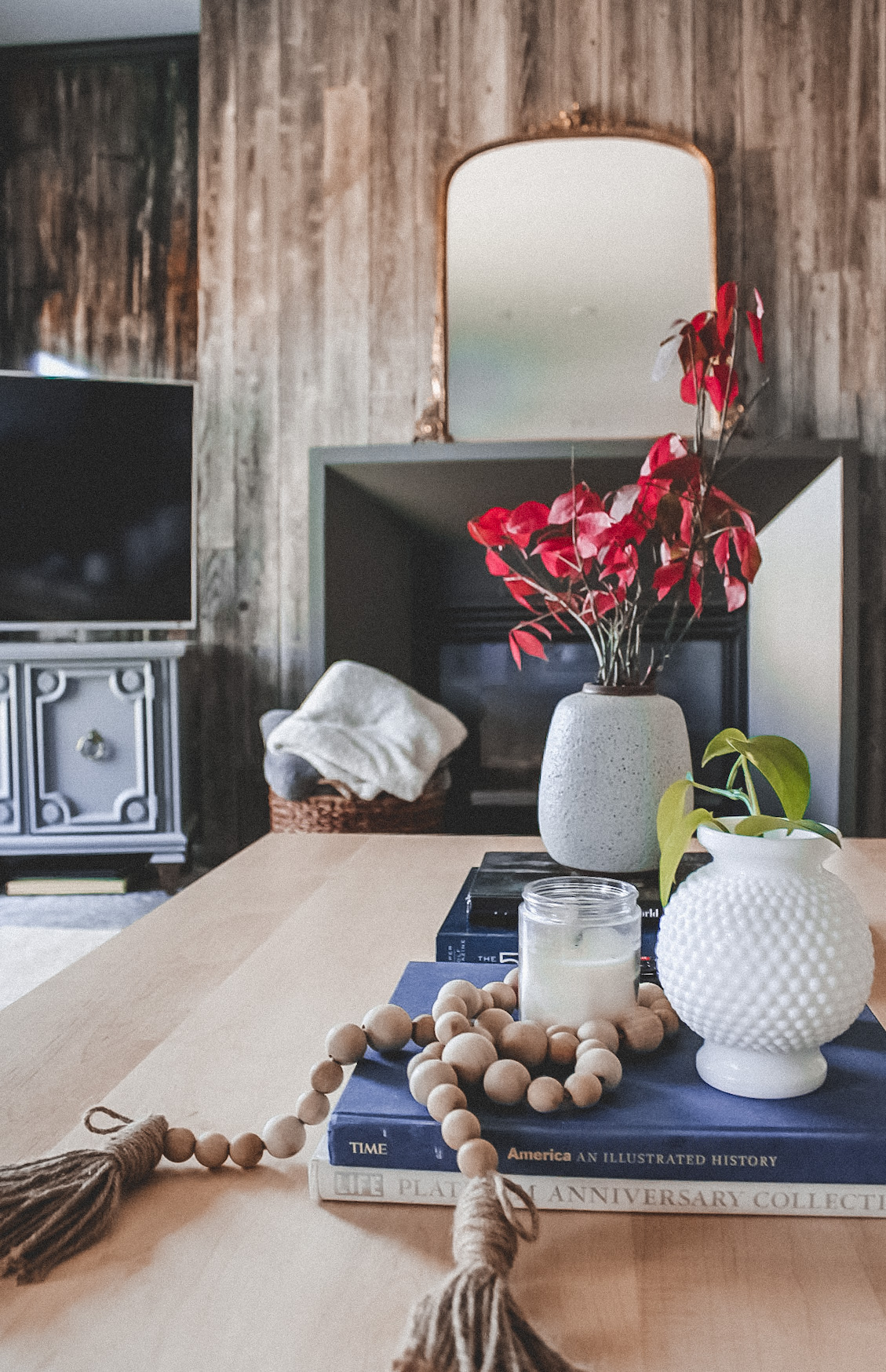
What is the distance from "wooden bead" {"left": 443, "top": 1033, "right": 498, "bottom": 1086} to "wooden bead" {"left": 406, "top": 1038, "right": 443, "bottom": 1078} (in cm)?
1

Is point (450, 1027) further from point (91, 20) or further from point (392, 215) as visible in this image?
point (91, 20)

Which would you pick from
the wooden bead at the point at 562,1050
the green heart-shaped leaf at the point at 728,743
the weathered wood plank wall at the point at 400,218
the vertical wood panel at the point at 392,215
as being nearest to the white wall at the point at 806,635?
the weathered wood plank wall at the point at 400,218

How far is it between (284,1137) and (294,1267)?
85 millimetres

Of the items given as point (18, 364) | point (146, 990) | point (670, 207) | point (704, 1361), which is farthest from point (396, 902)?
point (18, 364)

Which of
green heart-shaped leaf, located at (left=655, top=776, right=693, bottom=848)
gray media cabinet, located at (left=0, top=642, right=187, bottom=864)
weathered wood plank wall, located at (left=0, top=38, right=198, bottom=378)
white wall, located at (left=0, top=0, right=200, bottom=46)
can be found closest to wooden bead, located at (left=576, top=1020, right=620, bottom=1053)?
green heart-shaped leaf, located at (left=655, top=776, right=693, bottom=848)

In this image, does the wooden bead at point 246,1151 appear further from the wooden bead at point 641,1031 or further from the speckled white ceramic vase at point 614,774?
the speckled white ceramic vase at point 614,774

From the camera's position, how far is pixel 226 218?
2877mm

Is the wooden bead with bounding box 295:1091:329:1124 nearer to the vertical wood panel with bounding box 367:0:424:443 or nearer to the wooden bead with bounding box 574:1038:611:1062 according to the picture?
the wooden bead with bounding box 574:1038:611:1062

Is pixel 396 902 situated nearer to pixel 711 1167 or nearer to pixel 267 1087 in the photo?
pixel 267 1087

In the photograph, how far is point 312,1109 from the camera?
50 cm

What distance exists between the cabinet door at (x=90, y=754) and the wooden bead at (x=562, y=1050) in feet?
7.31

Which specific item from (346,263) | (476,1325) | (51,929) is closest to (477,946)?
(476,1325)

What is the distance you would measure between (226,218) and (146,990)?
8.78 feet

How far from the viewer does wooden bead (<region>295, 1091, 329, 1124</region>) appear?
19.8 inches
